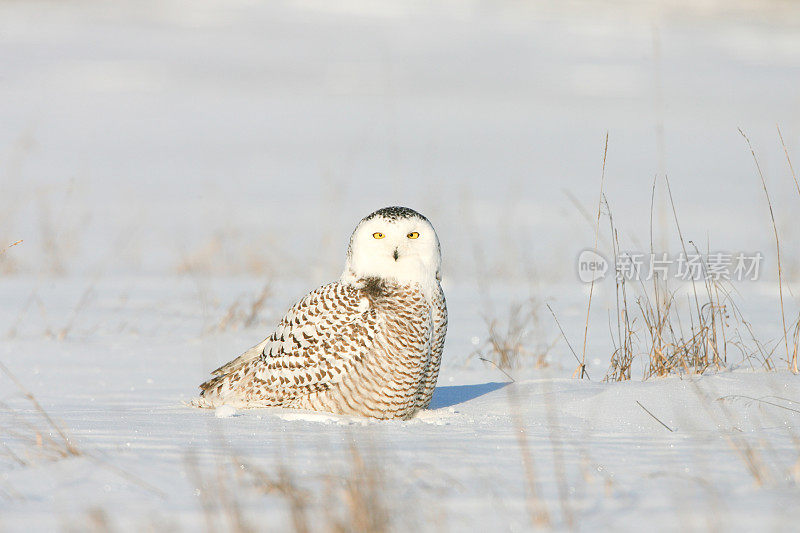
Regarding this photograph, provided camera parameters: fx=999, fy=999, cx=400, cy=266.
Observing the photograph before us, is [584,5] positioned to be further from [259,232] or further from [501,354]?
[501,354]

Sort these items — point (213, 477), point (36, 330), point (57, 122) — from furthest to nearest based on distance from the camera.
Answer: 1. point (57, 122)
2. point (36, 330)
3. point (213, 477)

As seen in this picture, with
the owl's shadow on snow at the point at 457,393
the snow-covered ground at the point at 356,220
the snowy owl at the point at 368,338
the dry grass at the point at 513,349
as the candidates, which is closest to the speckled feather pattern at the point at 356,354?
the snowy owl at the point at 368,338

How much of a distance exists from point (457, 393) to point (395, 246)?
935mm

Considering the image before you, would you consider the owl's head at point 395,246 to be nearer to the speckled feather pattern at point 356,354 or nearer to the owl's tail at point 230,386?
the speckled feather pattern at point 356,354

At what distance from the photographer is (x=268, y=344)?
399 centimetres

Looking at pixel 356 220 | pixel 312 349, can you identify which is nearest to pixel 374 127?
pixel 356 220

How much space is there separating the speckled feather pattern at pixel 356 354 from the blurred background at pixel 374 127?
4.28ft

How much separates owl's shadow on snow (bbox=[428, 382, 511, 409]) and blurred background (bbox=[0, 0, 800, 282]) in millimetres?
937

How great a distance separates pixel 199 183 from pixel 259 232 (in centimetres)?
468

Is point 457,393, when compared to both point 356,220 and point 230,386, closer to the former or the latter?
point 230,386

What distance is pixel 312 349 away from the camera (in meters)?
3.77

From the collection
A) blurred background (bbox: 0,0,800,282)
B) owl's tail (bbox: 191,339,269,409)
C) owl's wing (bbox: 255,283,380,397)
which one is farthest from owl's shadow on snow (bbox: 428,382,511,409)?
blurred background (bbox: 0,0,800,282)

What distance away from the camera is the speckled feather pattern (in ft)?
12.1

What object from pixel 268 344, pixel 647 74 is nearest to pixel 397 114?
pixel 647 74
